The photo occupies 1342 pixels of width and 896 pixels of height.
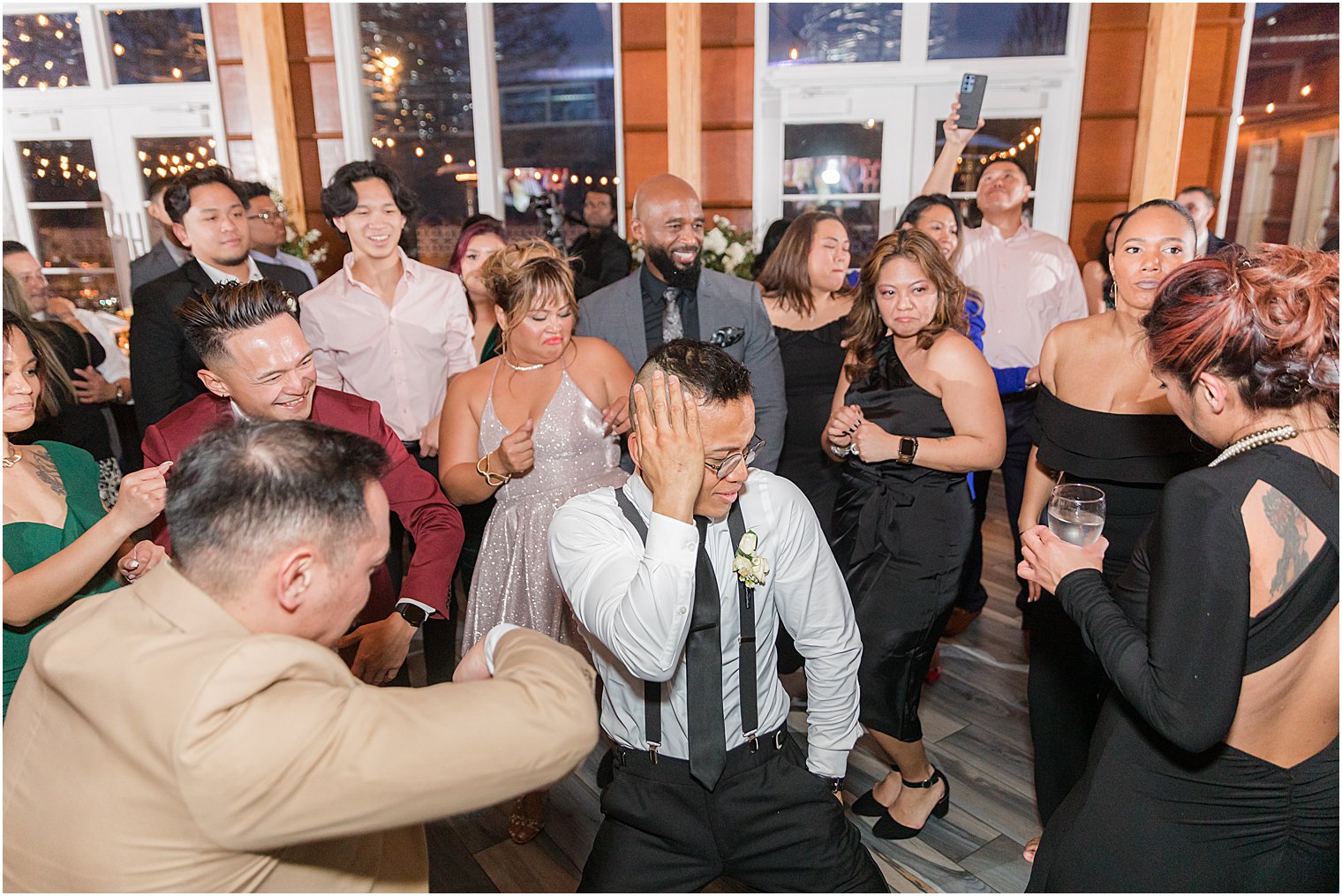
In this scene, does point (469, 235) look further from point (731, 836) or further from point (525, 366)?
point (731, 836)

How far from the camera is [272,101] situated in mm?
5969

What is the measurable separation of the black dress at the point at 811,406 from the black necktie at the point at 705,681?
5.01ft

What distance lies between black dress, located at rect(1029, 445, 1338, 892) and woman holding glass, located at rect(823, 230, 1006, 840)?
81cm

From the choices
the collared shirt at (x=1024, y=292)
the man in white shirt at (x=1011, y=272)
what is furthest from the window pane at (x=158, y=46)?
the collared shirt at (x=1024, y=292)

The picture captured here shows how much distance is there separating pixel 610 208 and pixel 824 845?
4.58 metres

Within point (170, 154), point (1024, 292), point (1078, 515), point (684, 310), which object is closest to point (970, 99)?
point (1024, 292)

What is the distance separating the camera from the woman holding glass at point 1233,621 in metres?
1.17

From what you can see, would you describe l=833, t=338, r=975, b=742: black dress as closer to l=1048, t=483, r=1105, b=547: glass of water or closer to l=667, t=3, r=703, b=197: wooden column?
l=1048, t=483, r=1105, b=547: glass of water

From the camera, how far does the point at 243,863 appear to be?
100 centimetres

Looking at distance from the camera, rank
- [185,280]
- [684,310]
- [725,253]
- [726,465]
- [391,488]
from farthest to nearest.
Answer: [725,253], [684,310], [185,280], [391,488], [726,465]

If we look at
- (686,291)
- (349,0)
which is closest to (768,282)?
(686,291)

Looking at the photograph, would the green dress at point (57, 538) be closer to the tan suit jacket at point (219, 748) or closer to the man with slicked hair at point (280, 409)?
the man with slicked hair at point (280, 409)

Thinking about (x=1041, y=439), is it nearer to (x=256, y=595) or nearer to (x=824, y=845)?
(x=824, y=845)

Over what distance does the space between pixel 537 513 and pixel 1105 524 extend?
1.50 metres
